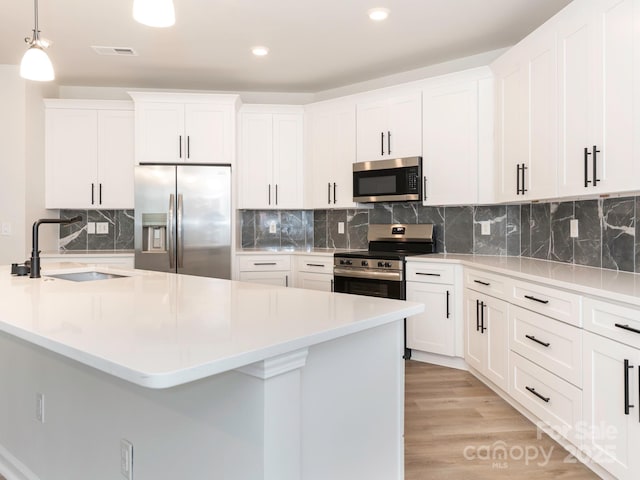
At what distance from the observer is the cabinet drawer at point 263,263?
4594 mm

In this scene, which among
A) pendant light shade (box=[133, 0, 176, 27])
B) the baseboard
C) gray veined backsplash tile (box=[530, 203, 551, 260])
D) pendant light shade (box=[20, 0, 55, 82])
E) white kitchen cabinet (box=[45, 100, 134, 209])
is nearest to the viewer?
pendant light shade (box=[133, 0, 176, 27])

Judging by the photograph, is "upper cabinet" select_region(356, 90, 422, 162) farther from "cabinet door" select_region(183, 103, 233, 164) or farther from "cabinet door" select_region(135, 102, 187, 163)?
"cabinet door" select_region(135, 102, 187, 163)

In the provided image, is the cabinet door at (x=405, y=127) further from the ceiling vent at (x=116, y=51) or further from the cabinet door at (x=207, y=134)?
the ceiling vent at (x=116, y=51)

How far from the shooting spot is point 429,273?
3768mm

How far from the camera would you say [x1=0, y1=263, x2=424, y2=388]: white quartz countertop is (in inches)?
38.1

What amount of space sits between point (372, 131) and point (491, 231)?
1424 mm

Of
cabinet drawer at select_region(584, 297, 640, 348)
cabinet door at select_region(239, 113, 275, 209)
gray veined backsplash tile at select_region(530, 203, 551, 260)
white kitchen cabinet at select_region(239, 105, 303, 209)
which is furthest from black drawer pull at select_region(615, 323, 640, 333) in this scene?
cabinet door at select_region(239, 113, 275, 209)

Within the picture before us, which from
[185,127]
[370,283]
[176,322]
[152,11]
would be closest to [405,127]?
[370,283]

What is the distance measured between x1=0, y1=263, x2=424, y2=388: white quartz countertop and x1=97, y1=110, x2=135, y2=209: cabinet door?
108 inches

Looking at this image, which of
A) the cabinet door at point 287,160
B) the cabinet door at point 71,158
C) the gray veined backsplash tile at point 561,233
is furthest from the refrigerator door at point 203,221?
the gray veined backsplash tile at point 561,233

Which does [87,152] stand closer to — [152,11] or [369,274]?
[369,274]

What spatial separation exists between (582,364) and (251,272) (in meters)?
3.13

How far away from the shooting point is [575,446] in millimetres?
2221

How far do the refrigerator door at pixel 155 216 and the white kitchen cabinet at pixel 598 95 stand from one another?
10.9 feet
